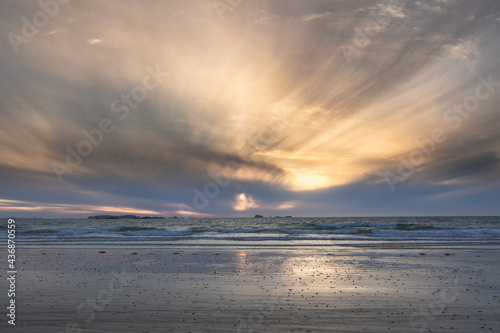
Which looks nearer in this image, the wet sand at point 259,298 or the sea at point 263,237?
the wet sand at point 259,298

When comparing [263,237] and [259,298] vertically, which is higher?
[263,237]

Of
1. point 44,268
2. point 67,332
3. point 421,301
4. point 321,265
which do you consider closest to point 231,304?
point 67,332

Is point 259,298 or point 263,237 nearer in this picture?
point 259,298

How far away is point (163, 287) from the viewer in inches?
557

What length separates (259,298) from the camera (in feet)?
39.9

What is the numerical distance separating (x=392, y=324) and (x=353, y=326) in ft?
3.87

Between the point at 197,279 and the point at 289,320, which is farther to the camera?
the point at 197,279

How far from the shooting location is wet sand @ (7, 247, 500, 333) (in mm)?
9375

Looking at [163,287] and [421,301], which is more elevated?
[163,287]

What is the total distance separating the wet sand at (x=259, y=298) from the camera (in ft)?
30.8

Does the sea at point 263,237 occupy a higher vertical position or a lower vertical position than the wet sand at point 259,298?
higher

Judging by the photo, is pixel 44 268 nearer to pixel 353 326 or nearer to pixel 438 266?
pixel 353 326

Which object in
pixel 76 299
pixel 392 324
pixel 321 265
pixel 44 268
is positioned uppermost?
pixel 44 268

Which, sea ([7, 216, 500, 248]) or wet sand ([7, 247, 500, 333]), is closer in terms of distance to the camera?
wet sand ([7, 247, 500, 333])
